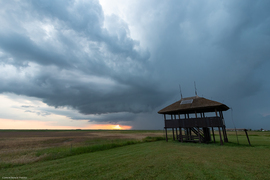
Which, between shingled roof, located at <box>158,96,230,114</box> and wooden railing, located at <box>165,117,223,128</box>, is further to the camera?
shingled roof, located at <box>158,96,230,114</box>

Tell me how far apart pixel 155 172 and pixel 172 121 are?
49.2 feet

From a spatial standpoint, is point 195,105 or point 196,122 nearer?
point 195,105

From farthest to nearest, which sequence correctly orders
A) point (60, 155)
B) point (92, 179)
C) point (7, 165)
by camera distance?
point (60, 155) < point (7, 165) < point (92, 179)

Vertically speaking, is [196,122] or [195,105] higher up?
[195,105]

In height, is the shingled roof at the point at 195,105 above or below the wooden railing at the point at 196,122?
above

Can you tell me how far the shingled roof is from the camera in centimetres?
1698

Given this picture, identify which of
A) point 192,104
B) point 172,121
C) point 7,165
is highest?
point 192,104

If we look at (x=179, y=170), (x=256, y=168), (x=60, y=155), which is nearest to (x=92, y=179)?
(x=179, y=170)

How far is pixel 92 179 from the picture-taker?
612cm

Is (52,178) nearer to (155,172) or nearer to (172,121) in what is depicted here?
(155,172)

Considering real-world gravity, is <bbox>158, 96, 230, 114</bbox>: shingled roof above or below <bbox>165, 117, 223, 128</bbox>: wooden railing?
above

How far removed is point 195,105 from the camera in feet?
59.5

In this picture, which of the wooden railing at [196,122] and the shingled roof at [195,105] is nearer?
the wooden railing at [196,122]

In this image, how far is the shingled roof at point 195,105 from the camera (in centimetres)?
1698
